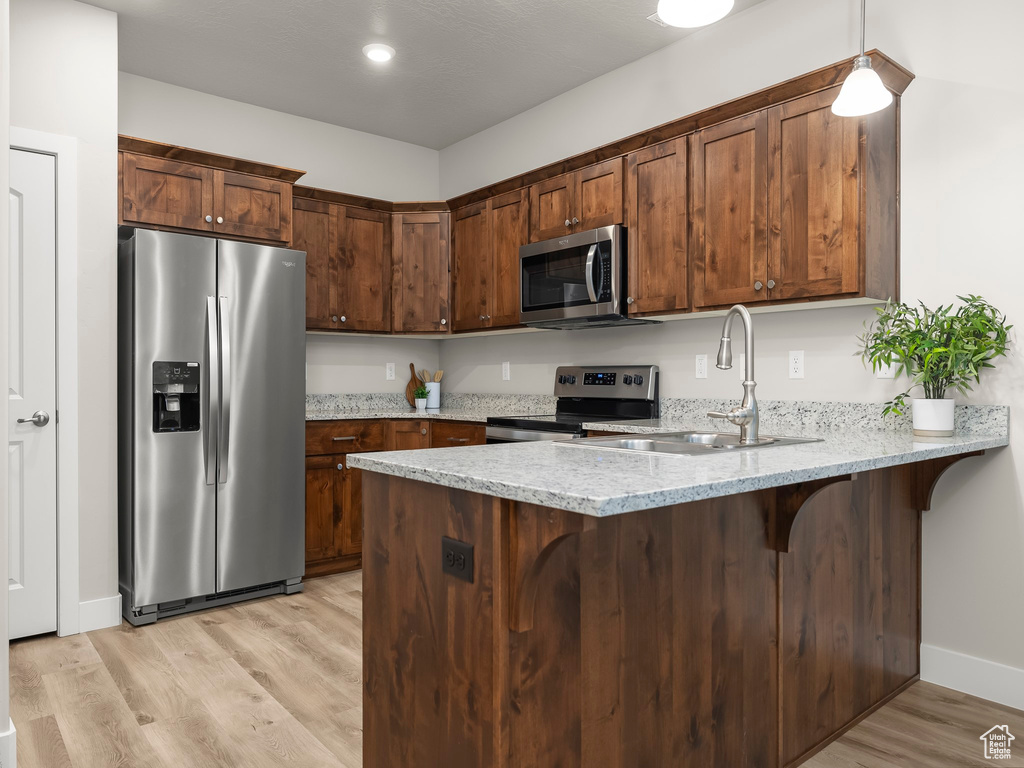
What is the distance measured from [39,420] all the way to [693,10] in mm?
2975

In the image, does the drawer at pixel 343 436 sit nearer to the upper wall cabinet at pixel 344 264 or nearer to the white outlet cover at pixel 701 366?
the upper wall cabinet at pixel 344 264

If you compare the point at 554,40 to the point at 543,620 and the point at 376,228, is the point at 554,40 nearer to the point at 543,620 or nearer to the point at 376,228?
the point at 376,228

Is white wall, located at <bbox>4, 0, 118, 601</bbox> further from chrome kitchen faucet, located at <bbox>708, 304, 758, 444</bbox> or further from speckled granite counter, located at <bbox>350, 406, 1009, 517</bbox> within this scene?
chrome kitchen faucet, located at <bbox>708, 304, 758, 444</bbox>

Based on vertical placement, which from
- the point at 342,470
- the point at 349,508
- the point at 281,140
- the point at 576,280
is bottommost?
the point at 349,508

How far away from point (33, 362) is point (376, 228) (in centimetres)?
210

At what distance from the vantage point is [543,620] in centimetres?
135

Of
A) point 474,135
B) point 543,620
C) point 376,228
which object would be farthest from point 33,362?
point 474,135

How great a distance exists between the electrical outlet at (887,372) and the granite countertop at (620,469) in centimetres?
63

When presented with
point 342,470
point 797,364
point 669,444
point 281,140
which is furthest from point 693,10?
point 281,140

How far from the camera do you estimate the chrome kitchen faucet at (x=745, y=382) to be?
1.85 metres

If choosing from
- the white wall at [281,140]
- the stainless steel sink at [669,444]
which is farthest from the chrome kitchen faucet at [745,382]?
the white wall at [281,140]

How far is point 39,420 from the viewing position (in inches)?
116

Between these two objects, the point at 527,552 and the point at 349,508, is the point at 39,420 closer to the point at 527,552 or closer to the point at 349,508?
the point at 349,508

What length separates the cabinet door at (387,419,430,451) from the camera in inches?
160
